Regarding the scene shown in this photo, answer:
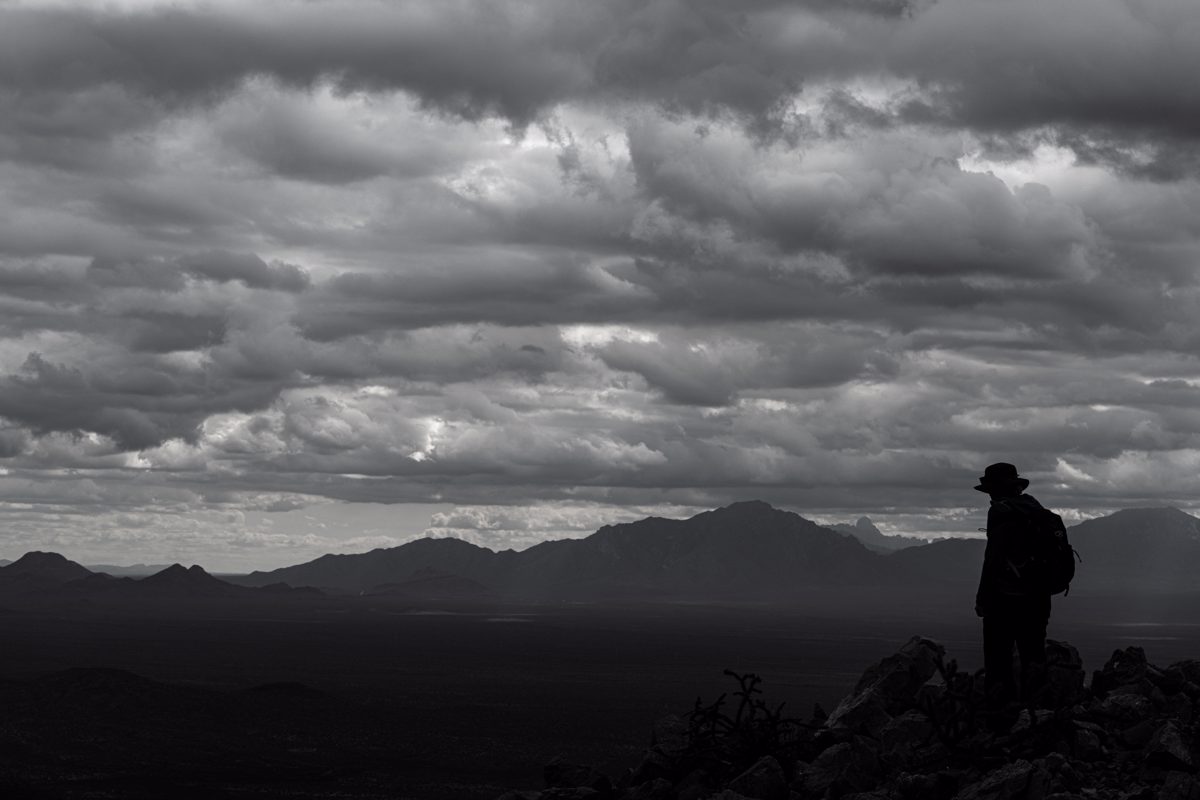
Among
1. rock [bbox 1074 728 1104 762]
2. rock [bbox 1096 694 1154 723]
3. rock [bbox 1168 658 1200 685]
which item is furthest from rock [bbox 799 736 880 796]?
rock [bbox 1168 658 1200 685]

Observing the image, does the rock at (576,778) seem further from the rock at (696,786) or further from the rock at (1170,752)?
the rock at (1170,752)

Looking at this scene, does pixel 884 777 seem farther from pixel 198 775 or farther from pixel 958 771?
pixel 198 775

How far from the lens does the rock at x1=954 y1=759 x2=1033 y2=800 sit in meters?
17.9

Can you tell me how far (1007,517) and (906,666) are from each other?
4.21 m

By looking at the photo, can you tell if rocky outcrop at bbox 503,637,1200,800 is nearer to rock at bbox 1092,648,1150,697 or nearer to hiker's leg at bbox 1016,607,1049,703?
rock at bbox 1092,648,1150,697

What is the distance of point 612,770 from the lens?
Answer: 438 ft

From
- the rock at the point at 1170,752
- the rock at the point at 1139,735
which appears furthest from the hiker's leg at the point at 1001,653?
the rock at the point at 1170,752

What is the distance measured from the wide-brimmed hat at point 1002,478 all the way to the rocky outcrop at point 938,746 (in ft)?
10.6

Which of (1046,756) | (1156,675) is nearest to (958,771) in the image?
(1046,756)

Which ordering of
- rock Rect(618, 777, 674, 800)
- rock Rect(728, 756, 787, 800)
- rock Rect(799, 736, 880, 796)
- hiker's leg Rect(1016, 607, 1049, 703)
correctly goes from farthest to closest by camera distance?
hiker's leg Rect(1016, 607, 1049, 703) → rock Rect(618, 777, 674, 800) → rock Rect(728, 756, 787, 800) → rock Rect(799, 736, 880, 796)

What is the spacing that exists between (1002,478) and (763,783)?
22.2 feet

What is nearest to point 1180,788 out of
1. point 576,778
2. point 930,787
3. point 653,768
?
point 930,787

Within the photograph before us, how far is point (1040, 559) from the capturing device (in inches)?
891

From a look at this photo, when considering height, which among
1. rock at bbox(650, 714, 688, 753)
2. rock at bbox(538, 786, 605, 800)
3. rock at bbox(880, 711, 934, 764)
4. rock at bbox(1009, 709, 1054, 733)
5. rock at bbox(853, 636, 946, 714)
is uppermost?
rock at bbox(853, 636, 946, 714)
